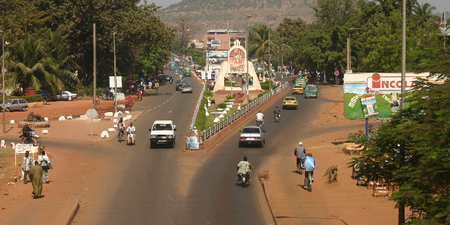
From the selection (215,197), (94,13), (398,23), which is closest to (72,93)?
(94,13)

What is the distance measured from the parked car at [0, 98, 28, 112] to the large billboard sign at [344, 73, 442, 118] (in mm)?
33913

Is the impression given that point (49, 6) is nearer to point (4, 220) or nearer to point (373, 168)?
point (4, 220)

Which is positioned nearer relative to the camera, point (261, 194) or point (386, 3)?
point (261, 194)

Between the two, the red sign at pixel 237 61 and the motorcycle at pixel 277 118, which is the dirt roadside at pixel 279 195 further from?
the red sign at pixel 237 61

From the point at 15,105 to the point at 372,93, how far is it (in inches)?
1403

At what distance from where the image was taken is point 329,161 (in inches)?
1030

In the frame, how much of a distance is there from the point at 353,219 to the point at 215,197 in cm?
566

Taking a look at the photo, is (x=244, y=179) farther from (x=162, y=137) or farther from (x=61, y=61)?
(x=61, y=61)

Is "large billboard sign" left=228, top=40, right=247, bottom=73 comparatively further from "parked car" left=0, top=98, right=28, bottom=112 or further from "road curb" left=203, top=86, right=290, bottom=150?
"parked car" left=0, top=98, right=28, bottom=112

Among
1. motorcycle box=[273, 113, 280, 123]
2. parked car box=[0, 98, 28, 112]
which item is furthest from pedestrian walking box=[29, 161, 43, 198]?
parked car box=[0, 98, 28, 112]

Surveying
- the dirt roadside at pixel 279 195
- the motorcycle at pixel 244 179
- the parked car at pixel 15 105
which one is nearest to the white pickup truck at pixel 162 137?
the dirt roadside at pixel 279 195

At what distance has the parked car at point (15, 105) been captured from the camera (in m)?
46.9

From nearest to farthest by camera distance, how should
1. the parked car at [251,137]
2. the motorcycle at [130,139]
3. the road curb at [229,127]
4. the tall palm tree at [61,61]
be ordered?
the parked car at [251,137] < the road curb at [229,127] < the motorcycle at [130,139] < the tall palm tree at [61,61]

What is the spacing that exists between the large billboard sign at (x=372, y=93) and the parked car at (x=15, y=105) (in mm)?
33913
